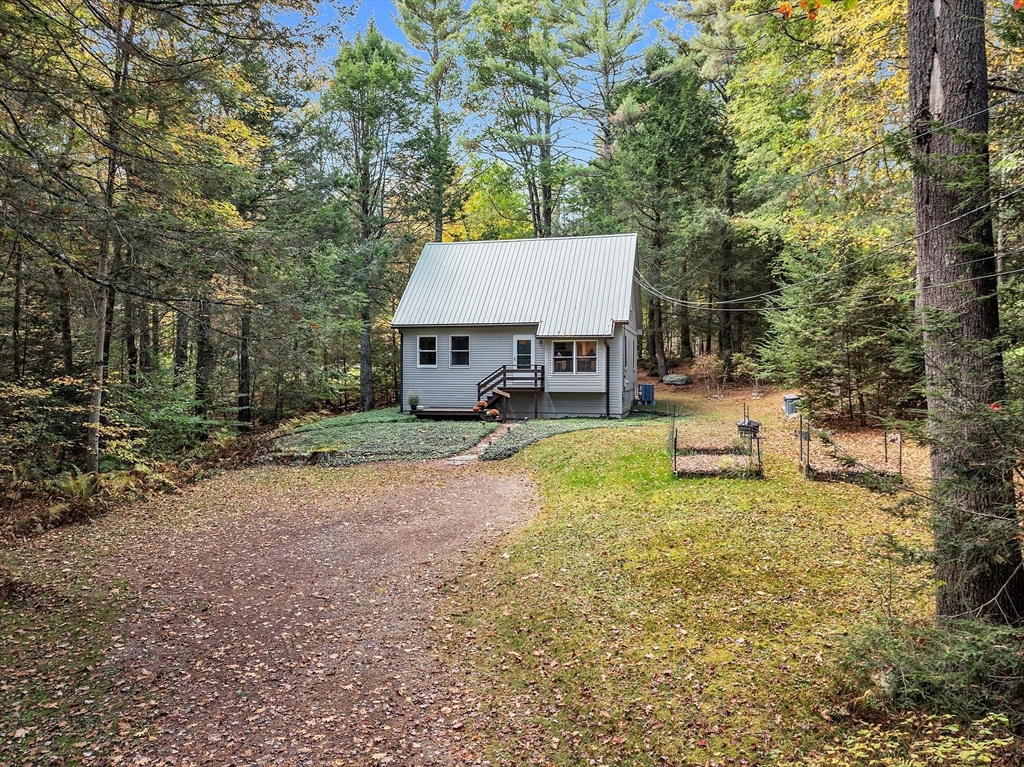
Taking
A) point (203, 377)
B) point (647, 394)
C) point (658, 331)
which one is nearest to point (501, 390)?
point (647, 394)

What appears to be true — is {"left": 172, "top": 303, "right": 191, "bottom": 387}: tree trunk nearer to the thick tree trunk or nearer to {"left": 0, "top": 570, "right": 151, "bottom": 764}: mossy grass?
{"left": 0, "top": 570, "right": 151, "bottom": 764}: mossy grass

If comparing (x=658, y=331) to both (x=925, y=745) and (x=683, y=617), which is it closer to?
(x=683, y=617)

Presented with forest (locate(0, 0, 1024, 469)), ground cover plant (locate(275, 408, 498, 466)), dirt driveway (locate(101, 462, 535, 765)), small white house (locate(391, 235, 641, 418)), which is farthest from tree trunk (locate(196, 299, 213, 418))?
dirt driveway (locate(101, 462, 535, 765))

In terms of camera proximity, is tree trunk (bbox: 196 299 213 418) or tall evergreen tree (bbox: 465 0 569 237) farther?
tall evergreen tree (bbox: 465 0 569 237)

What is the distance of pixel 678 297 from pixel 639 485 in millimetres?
16762

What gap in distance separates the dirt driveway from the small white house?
802 centimetres

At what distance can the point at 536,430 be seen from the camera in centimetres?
1353

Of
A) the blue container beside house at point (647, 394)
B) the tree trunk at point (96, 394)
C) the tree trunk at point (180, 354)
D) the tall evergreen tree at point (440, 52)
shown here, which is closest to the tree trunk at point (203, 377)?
the tree trunk at point (180, 354)

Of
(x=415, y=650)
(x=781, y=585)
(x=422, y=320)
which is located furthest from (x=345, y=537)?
(x=422, y=320)

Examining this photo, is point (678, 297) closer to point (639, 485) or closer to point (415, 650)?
point (639, 485)

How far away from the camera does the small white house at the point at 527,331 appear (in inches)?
636

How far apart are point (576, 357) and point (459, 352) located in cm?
394

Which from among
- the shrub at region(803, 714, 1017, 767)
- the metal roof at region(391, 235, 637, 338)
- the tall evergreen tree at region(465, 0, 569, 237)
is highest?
the tall evergreen tree at region(465, 0, 569, 237)

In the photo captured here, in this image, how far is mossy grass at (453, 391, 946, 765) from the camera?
3209 mm
